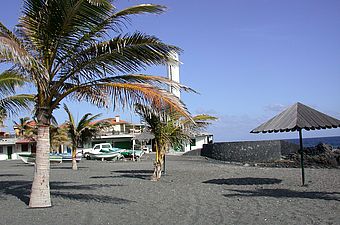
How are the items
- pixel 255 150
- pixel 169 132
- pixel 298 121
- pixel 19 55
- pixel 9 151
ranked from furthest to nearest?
pixel 9 151, pixel 255 150, pixel 169 132, pixel 298 121, pixel 19 55

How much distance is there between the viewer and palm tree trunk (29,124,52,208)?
862 centimetres

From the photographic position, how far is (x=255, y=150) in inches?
1270

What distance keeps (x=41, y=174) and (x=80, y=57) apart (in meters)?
2.73

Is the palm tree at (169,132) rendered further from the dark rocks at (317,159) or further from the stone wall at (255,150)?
the stone wall at (255,150)

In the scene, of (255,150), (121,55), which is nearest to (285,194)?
(121,55)

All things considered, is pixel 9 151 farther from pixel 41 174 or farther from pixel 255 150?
pixel 41 174

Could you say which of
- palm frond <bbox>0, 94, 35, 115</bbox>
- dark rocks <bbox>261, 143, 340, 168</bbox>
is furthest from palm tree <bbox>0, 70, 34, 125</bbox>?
dark rocks <bbox>261, 143, 340, 168</bbox>

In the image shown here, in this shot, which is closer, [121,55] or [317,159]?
[121,55]

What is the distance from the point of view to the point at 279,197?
10.0 m

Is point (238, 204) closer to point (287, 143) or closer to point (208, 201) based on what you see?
point (208, 201)

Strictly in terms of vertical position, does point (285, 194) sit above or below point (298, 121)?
below

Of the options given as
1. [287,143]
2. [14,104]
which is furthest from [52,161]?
[14,104]

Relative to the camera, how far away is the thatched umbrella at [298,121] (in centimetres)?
1159

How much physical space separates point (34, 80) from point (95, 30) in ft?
5.62
